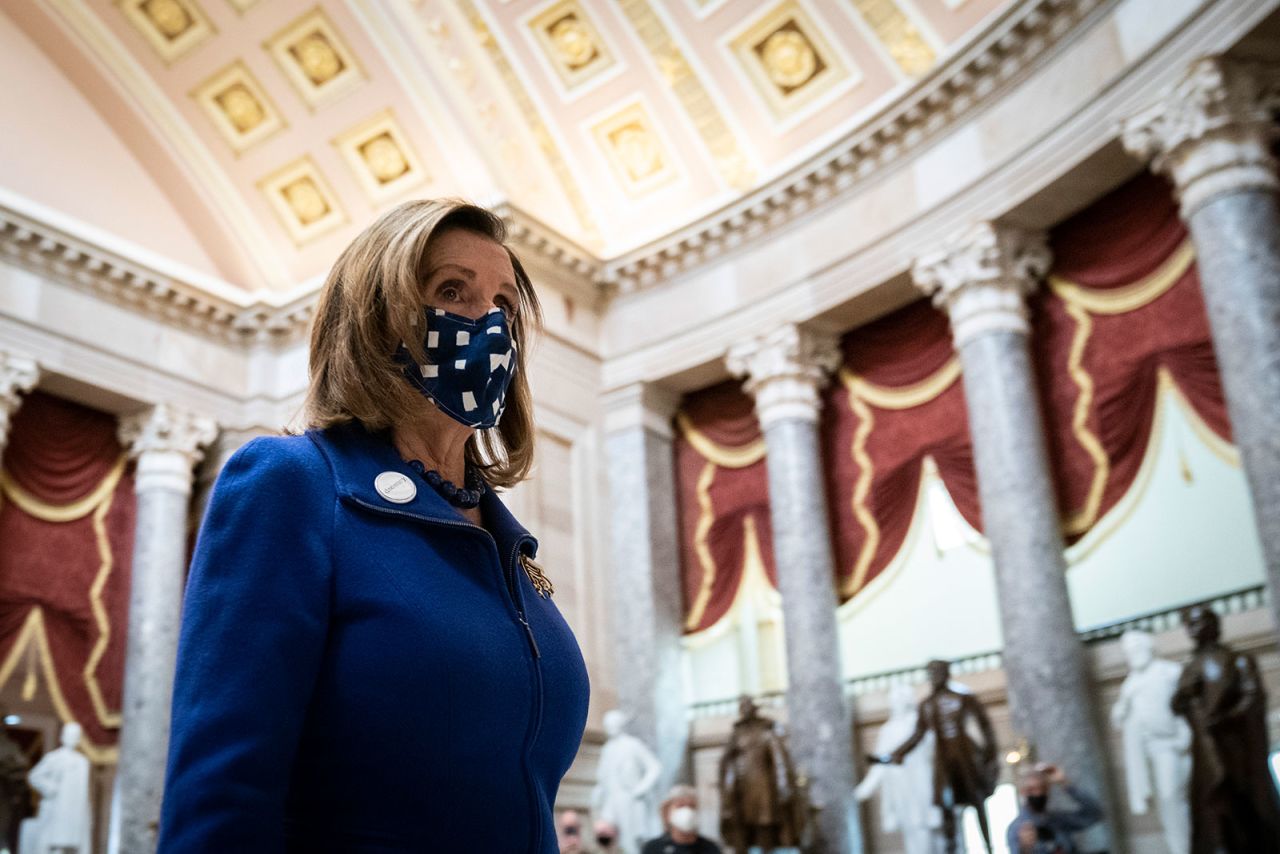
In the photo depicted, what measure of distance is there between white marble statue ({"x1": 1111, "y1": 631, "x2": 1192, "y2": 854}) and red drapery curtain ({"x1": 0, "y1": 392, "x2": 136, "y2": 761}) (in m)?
10.7

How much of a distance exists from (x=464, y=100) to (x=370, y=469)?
1390 centimetres

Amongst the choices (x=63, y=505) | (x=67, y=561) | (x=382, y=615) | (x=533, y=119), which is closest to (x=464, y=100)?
(x=533, y=119)

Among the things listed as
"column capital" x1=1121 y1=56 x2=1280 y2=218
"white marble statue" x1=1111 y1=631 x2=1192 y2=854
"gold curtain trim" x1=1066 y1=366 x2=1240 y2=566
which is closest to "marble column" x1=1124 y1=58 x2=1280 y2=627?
"column capital" x1=1121 y1=56 x2=1280 y2=218

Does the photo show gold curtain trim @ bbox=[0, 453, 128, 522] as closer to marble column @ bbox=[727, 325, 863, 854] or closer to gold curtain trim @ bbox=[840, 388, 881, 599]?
marble column @ bbox=[727, 325, 863, 854]

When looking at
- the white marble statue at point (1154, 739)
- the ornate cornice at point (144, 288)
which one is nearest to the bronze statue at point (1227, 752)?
the white marble statue at point (1154, 739)

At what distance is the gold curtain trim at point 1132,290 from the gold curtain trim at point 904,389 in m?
1.31

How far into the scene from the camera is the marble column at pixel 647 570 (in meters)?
14.0

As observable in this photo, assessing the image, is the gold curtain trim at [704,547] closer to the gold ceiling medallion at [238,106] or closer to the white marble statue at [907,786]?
the white marble statue at [907,786]

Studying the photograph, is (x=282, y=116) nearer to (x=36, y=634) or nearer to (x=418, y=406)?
(x=36, y=634)

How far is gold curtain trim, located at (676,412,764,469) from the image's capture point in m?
14.9

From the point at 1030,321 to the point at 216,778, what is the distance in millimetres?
12291

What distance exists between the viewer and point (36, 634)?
13773 mm

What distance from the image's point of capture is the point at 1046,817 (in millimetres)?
9008

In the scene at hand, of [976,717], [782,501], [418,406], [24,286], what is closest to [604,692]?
[782,501]
